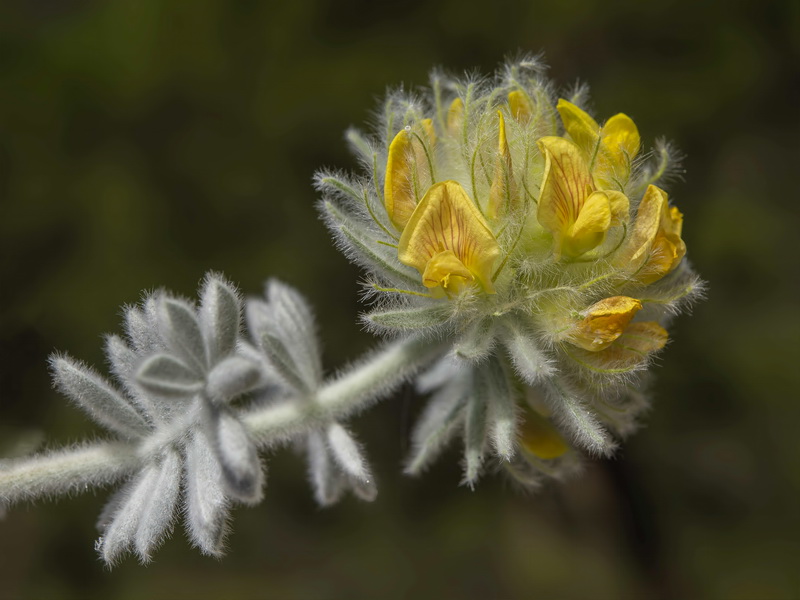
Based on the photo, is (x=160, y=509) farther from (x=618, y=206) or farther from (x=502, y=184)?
(x=618, y=206)

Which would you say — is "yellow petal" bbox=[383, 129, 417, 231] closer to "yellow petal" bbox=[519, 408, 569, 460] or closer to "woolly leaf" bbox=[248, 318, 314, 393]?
"woolly leaf" bbox=[248, 318, 314, 393]

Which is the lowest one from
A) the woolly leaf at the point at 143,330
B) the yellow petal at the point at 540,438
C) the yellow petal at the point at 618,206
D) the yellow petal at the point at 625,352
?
the yellow petal at the point at 540,438

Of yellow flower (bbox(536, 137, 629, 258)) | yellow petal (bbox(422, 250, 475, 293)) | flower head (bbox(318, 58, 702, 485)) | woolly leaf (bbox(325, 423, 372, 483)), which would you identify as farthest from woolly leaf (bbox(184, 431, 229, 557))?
yellow flower (bbox(536, 137, 629, 258))

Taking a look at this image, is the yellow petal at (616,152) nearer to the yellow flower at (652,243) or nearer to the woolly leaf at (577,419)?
the yellow flower at (652,243)

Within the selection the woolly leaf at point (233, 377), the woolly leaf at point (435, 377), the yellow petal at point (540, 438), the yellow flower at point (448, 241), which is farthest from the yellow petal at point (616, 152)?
the woolly leaf at point (233, 377)

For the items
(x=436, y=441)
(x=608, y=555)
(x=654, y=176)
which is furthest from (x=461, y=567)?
(x=654, y=176)

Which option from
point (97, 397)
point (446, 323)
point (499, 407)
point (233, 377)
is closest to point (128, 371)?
point (97, 397)
